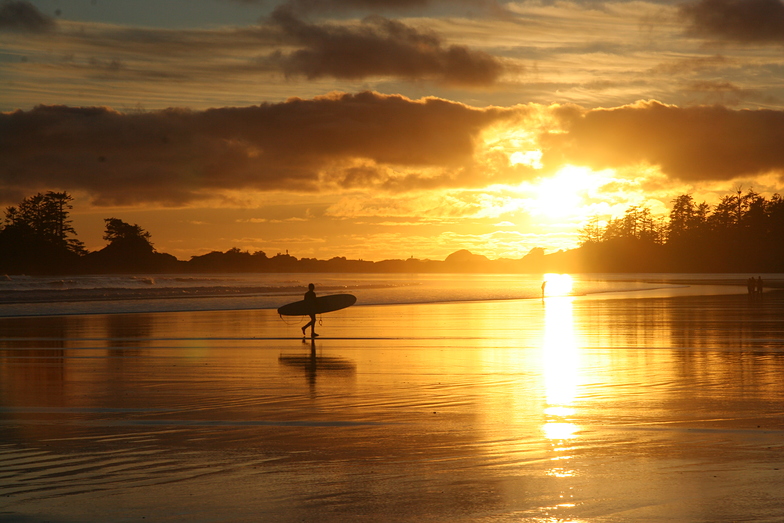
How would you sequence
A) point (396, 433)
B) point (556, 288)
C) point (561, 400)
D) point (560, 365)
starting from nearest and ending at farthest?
point (396, 433) < point (561, 400) < point (560, 365) < point (556, 288)

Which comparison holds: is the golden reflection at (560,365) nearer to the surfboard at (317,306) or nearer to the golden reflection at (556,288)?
the surfboard at (317,306)

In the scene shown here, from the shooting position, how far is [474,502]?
679cm

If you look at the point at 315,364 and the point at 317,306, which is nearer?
the point at 315,364

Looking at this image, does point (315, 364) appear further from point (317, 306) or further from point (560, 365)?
point (317, 306)

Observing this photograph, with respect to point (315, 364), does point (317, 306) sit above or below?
above

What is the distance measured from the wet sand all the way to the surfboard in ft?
15.2

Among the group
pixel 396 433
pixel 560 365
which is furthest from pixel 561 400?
pixel 560 365

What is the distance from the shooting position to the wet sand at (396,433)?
6.79 meters

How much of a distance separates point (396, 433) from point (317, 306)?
16.9 m

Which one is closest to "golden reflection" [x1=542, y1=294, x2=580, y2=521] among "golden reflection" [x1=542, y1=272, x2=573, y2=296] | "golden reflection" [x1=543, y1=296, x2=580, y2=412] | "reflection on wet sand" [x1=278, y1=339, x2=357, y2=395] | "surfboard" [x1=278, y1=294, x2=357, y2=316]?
"golden reflection" [x1=543, y1=296, x2=580, y2=412]

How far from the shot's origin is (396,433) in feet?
31.9

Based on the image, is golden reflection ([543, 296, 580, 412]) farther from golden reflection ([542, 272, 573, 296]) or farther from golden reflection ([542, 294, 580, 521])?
golden reflection ([542, 272, 573, 296])

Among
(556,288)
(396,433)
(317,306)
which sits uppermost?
(317,306)

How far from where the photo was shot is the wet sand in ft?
22.3
